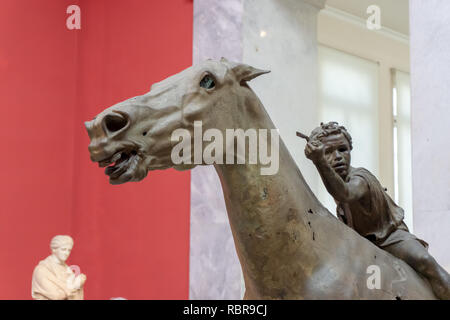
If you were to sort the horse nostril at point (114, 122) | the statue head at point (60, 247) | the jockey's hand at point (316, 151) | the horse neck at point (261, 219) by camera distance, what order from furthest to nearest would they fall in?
1. the statue head at point (60, 247)
2. the jockey's hand at point (316, 151)
3. the horse neck at point (261, 219)
4. the horse nostril at point (114, 122)

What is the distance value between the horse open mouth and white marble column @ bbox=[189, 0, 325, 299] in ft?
11.9

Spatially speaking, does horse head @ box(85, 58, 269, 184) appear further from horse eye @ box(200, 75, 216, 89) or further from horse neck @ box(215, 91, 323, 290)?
horse neck @ box(215, 91, 323, 290)

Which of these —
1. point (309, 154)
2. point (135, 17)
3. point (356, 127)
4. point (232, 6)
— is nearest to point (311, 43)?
point (232, 6)

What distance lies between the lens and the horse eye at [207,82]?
1771mm

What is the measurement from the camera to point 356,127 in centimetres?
1079

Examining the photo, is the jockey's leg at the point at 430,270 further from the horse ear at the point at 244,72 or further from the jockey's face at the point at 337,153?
the horse ear at the point at 244,72

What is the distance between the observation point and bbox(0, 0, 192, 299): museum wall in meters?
7.13

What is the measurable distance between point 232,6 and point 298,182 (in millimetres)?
3763

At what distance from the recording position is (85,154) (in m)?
8.27

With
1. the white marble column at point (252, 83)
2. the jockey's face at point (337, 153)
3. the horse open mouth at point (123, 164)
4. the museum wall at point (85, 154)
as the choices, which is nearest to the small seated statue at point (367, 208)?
the jockey's face at point (337, 153)

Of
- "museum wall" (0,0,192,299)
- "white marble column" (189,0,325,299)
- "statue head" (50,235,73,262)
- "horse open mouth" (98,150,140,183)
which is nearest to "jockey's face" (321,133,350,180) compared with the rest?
"horse open mouth" (98,150,140,183)

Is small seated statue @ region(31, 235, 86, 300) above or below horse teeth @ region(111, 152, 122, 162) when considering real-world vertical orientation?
below

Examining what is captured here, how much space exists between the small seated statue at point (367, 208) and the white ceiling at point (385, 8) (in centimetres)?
786
